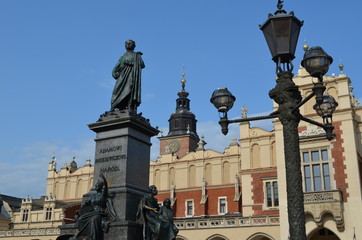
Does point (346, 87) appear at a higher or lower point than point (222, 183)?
higher

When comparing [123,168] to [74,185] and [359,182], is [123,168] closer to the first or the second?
[359,182]

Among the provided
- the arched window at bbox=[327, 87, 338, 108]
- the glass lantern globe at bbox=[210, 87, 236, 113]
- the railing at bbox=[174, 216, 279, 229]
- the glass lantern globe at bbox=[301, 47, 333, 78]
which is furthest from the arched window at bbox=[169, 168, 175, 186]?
the glass lantern globe at bbox=[301, 47, 333, 78]

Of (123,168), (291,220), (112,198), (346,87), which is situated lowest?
(291,220)


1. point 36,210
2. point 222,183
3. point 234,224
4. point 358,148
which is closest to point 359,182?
point 358,148

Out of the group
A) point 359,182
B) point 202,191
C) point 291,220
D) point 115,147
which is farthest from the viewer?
point 202,191

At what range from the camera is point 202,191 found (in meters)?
34.5

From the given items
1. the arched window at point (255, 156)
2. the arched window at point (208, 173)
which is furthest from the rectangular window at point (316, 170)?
the arched window at point (208, 173)

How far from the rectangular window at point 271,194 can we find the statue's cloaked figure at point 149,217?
19.8m

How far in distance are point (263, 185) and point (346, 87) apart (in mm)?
8253

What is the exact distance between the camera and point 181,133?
169 feet

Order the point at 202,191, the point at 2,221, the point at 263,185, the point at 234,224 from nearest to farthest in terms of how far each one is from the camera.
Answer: the point at 234,224 → the point at 263,185 → the point at 202,191 → the point at 2,221

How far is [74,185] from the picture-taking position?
134 ft

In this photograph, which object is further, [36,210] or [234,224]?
[36,210]

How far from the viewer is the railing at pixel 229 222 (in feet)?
81.4
